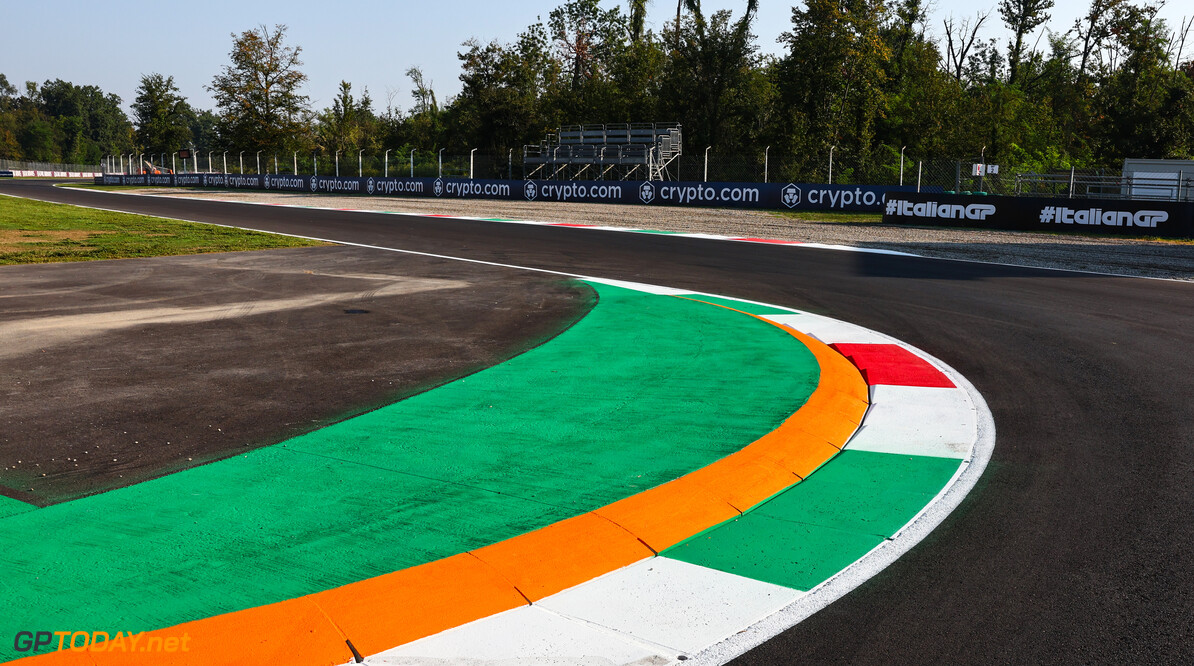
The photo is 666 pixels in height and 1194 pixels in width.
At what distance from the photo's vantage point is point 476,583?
2.96m

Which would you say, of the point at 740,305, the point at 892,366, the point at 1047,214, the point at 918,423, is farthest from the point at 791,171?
the point at 918,423

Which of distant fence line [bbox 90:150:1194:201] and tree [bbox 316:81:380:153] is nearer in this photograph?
distant fence line [bbox 90:150:1194:201]

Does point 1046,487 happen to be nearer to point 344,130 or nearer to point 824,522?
point 824,522

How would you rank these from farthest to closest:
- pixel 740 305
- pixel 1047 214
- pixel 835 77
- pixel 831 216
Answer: pixel 835 77 → pixel 831 216 → pixel 1047 214 → pixel 740 305

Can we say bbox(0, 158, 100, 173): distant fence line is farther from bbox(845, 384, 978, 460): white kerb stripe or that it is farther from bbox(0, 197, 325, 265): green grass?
bbox(845, 384, 978, 460): white kerb stripe

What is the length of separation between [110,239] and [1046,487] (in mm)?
19230

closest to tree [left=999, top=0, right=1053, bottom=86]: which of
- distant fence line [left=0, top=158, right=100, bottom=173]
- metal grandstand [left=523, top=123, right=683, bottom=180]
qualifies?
metal grandstand [left=523, top=123, right=683, bottom=180]

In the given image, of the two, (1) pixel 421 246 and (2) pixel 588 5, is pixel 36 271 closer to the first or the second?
(1) pixel 421 246

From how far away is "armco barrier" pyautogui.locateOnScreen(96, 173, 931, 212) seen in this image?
28.9 meters

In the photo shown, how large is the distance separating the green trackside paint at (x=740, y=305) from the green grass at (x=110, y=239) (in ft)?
32.4

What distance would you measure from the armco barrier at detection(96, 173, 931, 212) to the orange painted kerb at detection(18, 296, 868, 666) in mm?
22135

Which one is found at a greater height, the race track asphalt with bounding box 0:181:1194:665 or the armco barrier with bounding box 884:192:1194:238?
the armco barrier with bounding box 884:192:1194:238

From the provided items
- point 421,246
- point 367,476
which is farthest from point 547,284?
point 367,476

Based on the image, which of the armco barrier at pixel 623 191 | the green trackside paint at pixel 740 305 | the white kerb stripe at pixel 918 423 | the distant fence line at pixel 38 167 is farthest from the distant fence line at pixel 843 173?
the distant fence line at pixel 38 167
